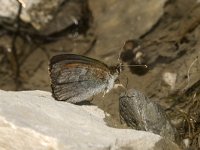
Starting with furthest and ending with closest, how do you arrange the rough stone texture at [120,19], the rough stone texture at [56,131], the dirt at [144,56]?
the rough stone texture at [120,19] → the dirt at [144,56] → the rough stone texture at [56,131]

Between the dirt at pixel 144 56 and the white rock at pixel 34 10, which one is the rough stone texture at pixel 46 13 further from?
the dirt at pixel 144 56

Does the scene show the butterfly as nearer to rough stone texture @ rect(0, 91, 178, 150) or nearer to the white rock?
rough stone texture @ rect(0, 91, 178, 150)

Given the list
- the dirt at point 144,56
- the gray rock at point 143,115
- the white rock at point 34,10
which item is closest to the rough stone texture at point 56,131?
the gray rock at point 143,115

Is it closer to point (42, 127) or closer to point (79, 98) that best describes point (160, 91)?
point (79, 98)

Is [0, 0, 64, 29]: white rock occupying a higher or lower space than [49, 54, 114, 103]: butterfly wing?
higher

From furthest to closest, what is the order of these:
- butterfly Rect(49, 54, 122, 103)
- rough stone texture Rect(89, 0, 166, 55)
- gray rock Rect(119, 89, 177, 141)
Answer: rough stone texture Rect(89, 0, 166, 55), butterfly Rect(49, 54, 122, 103), gray rock Rect(119, 89, 177, 141)

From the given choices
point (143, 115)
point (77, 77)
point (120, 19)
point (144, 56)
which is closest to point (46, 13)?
point (120, 19)

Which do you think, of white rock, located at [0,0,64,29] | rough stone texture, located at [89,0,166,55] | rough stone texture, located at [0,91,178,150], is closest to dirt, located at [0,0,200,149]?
rough stone texture, located at [89,0,166,55]
